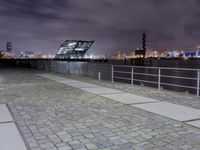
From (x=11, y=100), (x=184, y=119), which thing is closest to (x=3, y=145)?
(x=184, y=119)

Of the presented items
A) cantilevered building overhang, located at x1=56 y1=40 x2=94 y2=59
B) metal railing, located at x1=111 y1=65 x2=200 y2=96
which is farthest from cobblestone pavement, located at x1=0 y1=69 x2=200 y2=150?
cantilevered building overhang, located at x1=56 y1=40 x2=94 y2=59

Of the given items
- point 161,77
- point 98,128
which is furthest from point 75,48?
point 98,128

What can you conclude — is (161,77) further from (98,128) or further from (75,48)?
(75,48)

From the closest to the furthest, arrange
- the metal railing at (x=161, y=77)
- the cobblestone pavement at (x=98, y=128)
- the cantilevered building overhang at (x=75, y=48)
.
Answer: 1. the cobblestone pavement at (x=98, y=128)
2. the metal railing at (x=161, y=77)
3. the cantilevered building overhang at (x=75, y=48)

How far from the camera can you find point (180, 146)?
3977mm

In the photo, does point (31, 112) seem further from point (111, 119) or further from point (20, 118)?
point (111, 119)

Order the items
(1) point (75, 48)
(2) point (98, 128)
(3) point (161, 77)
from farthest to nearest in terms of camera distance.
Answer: (1) point (75, 48)
(3) point (161, 77)
(2) point (98, 128)

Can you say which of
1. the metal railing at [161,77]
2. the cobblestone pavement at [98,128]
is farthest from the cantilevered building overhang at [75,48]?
the cobblestone pavement at [98,128]

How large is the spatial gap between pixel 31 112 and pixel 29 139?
2.16 meters

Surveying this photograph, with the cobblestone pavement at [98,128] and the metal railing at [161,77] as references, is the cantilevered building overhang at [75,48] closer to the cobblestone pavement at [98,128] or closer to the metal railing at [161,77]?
the metal railing at [161,77]

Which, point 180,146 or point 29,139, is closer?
point 180,146

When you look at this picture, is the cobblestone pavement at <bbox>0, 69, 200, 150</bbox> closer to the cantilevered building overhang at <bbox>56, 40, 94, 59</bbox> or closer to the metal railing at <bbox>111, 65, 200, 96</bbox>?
Answer: the metal railing at <bbox>111, 65, 200, 96</bbox>

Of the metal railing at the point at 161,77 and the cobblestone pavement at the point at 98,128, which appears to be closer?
the cobblestone pavement at the point at 98,128

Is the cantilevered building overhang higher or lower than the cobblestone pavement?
higher
